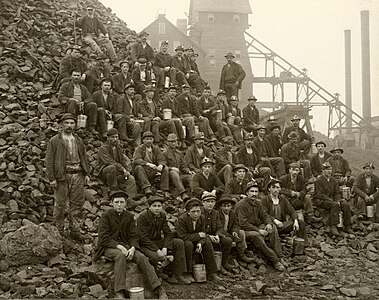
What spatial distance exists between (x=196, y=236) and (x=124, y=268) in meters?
1.75

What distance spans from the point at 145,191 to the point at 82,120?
2769mm

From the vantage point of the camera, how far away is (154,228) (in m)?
8.20

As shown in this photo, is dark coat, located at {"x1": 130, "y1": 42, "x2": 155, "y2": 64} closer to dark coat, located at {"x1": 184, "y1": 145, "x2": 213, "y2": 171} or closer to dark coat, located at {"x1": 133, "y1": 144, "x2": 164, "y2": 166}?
dark coat, located at {"x1": 184, "y1": 145, "x2": 213, "y2": 171}

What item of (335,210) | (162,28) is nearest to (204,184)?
(335,210)

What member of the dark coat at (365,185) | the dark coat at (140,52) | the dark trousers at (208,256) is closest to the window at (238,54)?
the dark coat at (140,52)

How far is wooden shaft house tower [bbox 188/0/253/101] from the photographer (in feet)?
129

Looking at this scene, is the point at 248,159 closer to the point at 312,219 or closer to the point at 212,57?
the point at 312,219

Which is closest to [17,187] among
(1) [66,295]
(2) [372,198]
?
(1) [66,295]

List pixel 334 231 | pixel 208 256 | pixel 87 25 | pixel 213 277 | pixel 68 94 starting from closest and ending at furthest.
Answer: pixel 208 256, pixel 213 277, pixel 334 231, pixel 68 94, pixel 87 25

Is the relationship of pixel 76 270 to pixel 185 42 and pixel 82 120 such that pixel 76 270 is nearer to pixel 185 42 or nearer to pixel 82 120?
pixel 82 120

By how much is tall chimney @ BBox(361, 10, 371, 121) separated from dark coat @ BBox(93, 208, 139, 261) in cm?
2602

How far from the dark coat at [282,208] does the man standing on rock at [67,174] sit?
13.2 ft

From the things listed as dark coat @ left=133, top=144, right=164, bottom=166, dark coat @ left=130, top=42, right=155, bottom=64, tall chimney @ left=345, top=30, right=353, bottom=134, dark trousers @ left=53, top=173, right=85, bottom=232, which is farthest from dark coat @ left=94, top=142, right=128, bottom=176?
tall chimney @ left=345, top=30, right=353, bottom=134

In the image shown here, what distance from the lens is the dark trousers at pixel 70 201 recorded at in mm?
8820
